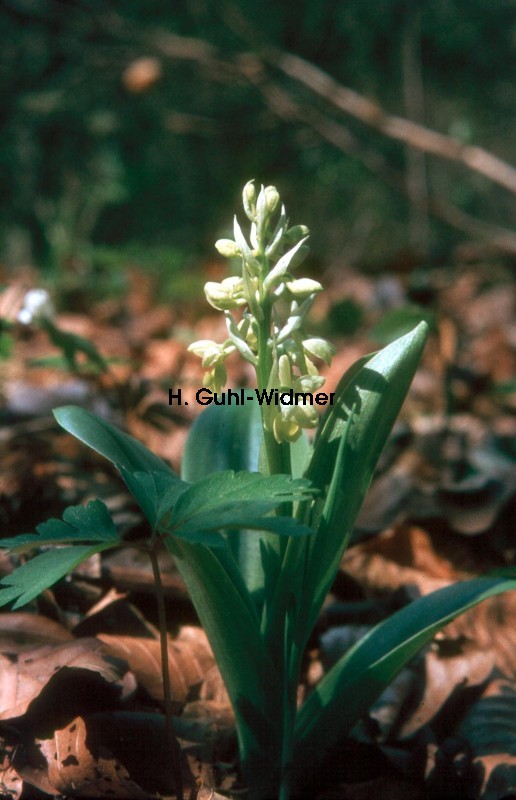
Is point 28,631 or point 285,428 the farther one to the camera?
point 28,631

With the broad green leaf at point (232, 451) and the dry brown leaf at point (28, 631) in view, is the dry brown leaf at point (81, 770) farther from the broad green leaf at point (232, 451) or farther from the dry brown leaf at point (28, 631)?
the broad green leaf at point (232, 451)

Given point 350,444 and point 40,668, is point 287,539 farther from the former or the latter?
point 40,668

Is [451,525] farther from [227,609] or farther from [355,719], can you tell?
[227,609]

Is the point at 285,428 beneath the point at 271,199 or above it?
beneath

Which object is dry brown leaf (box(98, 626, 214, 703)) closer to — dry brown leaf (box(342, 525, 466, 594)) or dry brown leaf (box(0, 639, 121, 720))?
dry brown leaf (box(0, 639, 121, 720))

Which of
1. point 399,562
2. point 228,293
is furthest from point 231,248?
point 399,562

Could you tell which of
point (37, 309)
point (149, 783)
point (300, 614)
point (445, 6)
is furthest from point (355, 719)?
point (445, 6)

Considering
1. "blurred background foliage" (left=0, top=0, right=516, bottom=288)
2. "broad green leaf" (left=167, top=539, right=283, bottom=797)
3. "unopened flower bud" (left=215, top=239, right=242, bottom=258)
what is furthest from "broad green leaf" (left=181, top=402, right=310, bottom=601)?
"blurred background foliage" (left=0, top=0, right=516, bottom=288)
